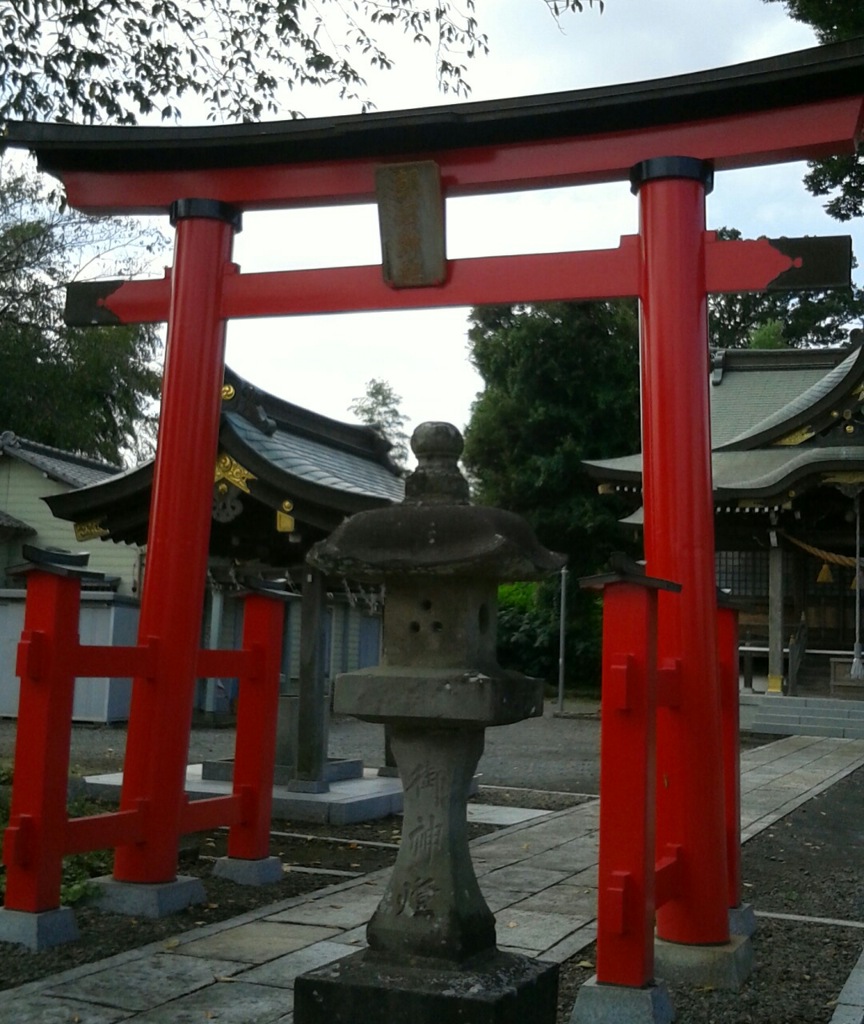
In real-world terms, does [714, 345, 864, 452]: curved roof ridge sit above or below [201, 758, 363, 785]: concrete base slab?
above

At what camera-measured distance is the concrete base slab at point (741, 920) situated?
5.23m

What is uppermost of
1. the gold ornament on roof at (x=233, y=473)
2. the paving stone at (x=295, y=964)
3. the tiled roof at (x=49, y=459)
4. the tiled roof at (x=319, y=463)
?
the tiled roof at (x=49, y=459)

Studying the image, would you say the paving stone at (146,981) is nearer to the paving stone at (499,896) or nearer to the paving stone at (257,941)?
the paving stone at (257,941)

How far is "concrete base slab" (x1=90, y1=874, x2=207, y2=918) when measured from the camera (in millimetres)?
5641

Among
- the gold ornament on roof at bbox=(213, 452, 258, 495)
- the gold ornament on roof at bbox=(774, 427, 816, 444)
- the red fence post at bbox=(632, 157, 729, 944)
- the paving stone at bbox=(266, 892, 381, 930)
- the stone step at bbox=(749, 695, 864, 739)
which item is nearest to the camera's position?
the red fence post at bbox=(632, 157, 729, 944)

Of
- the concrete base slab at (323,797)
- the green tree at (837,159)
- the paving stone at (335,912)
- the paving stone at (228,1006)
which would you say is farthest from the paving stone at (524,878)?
the green tree at (837,159)

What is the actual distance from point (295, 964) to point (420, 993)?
146 cm

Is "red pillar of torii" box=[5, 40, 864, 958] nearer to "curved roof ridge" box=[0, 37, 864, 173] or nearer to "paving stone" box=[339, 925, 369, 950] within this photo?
"curved roof ridge" box=[0, 37, 864, 173]

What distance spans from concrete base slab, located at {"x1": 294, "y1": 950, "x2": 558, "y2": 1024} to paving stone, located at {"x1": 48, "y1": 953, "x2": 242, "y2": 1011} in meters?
0.92

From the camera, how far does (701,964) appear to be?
471 centimetres

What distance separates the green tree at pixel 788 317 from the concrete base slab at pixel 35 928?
38.9 m

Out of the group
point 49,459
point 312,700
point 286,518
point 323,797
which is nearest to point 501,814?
point 323,797

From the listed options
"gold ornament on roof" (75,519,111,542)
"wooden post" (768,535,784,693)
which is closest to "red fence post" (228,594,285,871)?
"gold ornament on roof" (75,519,111,542)

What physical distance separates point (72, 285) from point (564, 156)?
3.05m
